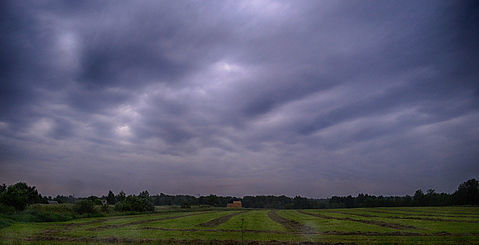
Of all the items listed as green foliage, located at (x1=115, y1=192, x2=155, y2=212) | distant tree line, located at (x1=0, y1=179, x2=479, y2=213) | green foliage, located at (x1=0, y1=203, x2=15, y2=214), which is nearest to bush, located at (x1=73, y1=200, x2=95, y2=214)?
distant tree line, located at (x1=0, y1=179, x2=479, y2=213)

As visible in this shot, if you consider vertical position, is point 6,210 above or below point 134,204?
above

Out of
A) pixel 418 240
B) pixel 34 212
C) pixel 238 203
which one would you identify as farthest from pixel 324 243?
pixel 238 203

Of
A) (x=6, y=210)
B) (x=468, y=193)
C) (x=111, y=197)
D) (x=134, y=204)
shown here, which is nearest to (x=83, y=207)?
(x=6, y=210)

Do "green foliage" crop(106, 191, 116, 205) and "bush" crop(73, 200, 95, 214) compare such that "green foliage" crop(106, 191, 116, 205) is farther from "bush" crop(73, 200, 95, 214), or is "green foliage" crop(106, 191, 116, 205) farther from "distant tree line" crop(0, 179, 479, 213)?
"bush" crop(73, 200, 95, 214)

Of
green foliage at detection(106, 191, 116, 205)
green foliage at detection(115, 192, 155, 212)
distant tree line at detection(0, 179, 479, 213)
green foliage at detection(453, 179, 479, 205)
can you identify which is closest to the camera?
distant tree line at detection(0, 179, 479, 213)

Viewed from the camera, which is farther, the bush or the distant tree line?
the bush

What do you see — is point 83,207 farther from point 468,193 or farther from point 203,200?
point 468,193

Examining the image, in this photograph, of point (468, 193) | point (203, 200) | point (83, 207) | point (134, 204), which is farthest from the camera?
point (203, 200)

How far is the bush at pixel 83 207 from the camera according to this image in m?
67.4

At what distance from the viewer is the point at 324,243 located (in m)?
26.2

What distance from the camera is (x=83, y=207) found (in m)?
68.3

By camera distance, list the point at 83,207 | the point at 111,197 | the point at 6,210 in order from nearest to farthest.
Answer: the point at 6,210 → the point at 83,207 → the point at 111,197

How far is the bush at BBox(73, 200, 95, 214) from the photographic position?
67.4 meters

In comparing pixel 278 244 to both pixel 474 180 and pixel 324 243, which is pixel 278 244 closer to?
pixel 324 243
